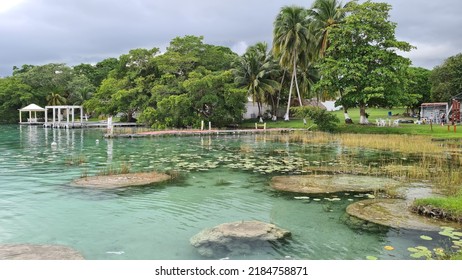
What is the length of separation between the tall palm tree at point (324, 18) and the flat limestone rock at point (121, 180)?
30753 millimetres

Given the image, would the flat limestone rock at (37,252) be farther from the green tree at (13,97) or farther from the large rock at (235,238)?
the green tree at (13,97)

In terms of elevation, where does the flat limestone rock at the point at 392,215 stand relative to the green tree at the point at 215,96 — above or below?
below

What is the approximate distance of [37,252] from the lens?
7422mm

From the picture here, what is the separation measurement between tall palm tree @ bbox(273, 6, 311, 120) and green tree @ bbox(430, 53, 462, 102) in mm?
19856

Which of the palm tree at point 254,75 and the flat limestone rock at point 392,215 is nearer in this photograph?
the flat limestone rock at point 392,215

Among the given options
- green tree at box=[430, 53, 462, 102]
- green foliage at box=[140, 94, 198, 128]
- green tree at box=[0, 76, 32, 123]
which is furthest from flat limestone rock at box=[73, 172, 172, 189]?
green tree at box=[0, 76, 32, 123]

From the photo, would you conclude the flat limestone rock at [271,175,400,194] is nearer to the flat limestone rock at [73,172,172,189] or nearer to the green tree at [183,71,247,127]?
the flat limestone rock at [73,172,172,189]

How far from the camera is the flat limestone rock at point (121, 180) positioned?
14.0 meters

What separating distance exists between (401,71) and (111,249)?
35.7 meters

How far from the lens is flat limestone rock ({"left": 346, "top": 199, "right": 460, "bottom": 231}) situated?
356 inches

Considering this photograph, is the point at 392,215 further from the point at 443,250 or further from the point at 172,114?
the point at 172,114

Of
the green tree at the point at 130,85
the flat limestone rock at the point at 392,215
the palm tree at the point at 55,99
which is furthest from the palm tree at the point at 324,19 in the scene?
the palm tree at the point at 55,99

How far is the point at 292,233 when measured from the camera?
8.95 metres

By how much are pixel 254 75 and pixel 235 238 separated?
147 ft
